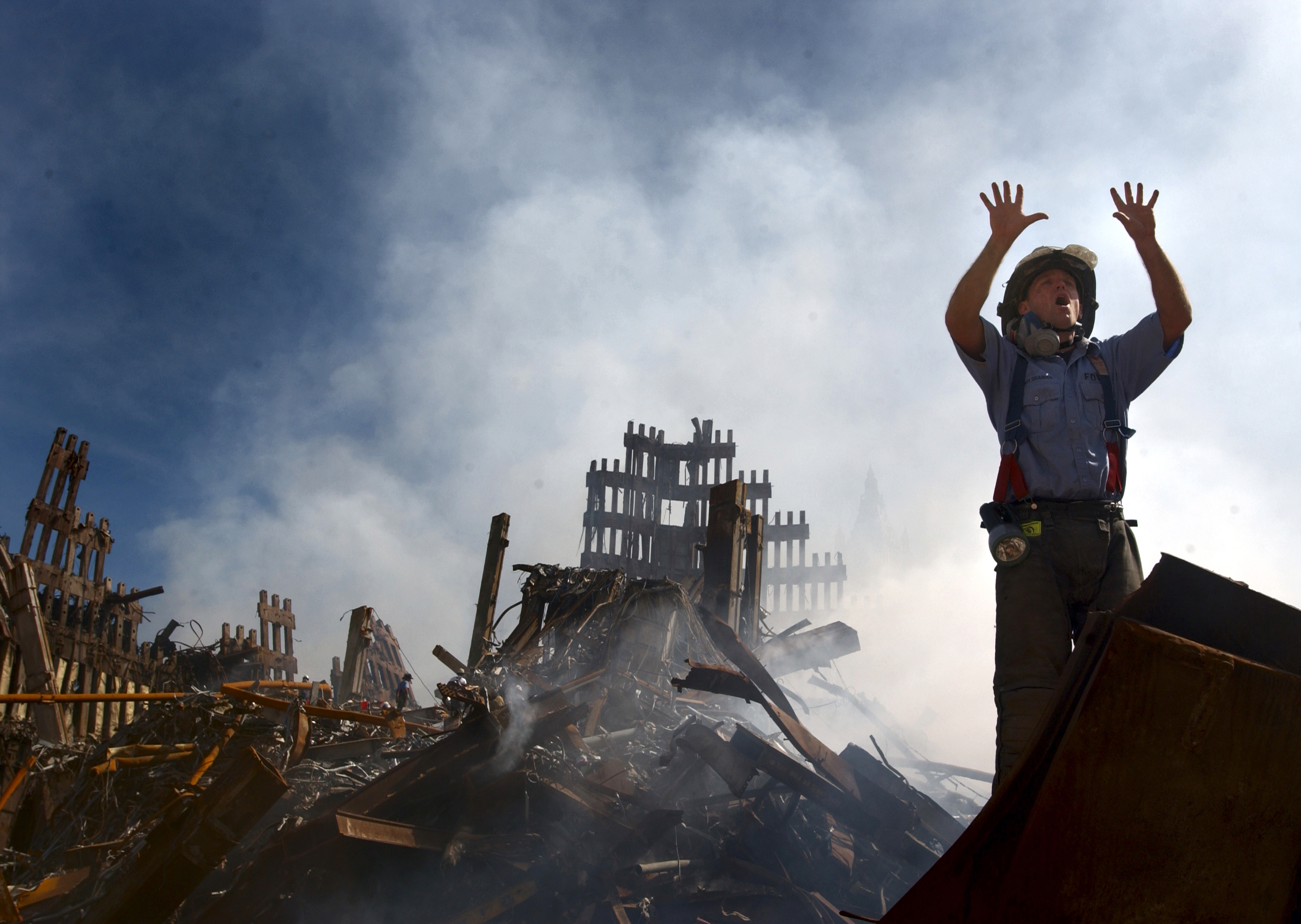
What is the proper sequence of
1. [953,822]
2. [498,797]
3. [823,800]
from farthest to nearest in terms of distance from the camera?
[953,822]
[823,800]
[498,797]

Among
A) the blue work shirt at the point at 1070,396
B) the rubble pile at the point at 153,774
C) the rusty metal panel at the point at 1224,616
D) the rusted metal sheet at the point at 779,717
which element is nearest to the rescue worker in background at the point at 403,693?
the rubble pile at the point at 153,774

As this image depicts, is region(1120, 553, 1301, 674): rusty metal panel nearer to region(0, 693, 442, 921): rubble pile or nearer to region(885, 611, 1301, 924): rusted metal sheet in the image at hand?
region(885, 611, 1301, 924): rusted metal sheet

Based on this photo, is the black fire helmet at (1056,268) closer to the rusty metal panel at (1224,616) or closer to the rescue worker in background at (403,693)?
the rusty metal panel at (1224,616)

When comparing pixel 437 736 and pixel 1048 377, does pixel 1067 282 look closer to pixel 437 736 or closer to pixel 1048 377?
pixel 1048 377

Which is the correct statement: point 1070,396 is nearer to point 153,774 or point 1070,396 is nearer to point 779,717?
point 779,717

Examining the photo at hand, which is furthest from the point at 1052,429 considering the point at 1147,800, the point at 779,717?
the point at 779,717

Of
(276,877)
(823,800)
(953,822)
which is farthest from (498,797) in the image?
(953,822)

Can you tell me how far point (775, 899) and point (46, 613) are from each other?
8.92m

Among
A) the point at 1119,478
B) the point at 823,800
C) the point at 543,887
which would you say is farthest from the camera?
the point at 823,800

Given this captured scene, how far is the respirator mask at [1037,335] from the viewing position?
2770mm

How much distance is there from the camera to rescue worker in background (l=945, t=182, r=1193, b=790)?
2381 millimetres

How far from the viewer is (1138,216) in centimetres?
271

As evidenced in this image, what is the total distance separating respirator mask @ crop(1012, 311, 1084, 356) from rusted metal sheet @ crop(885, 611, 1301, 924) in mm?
1634

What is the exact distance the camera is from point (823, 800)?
4.02 meters
